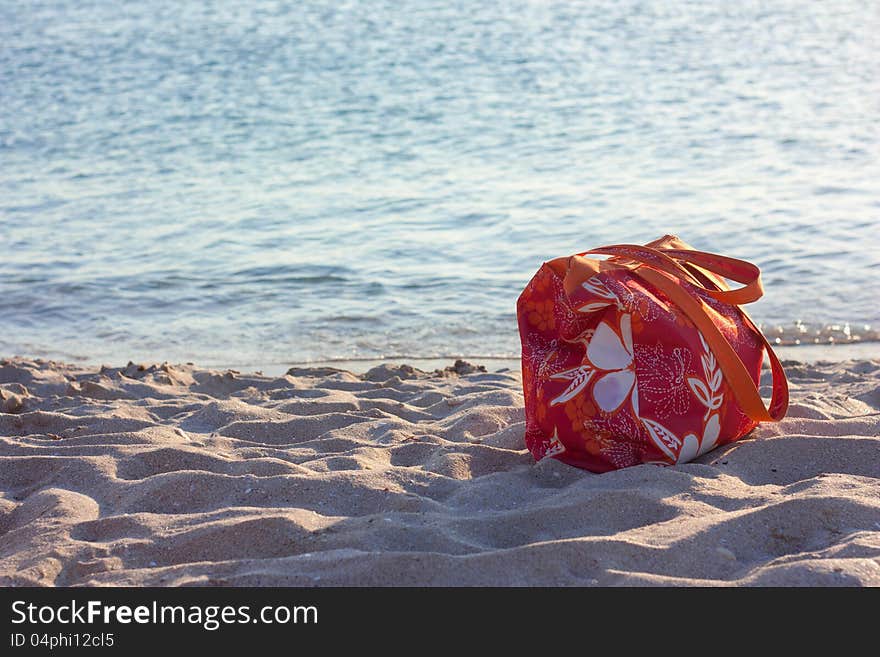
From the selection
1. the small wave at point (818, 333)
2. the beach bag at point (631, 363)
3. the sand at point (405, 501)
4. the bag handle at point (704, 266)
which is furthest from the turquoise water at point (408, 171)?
the beach bag at point (631, 363)

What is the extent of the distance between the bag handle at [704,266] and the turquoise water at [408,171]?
241 centimetres

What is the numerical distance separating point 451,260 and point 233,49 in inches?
451

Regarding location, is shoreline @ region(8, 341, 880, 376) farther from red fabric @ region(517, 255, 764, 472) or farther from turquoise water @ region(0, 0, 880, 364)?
→ red fabric @ region(517, 255, 764, 472)

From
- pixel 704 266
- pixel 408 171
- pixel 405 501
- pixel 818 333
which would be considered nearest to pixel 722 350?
pixel 704 266

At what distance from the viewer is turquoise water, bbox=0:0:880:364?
6219 millimetres

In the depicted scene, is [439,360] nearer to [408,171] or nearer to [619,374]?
[619,374]

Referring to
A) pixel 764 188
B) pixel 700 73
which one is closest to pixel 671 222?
pixel 764 188

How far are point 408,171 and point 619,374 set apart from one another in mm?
7412

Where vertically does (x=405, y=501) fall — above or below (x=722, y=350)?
below

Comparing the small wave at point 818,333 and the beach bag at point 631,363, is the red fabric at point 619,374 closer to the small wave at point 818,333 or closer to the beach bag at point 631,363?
the beach bag at point 631,363

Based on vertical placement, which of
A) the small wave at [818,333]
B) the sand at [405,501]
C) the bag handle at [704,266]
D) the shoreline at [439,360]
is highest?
the bag handle at [704,266]

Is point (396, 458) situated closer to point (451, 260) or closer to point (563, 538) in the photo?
point (563, 538)

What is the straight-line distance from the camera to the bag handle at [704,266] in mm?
2838

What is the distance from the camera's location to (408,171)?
32.4 ft
